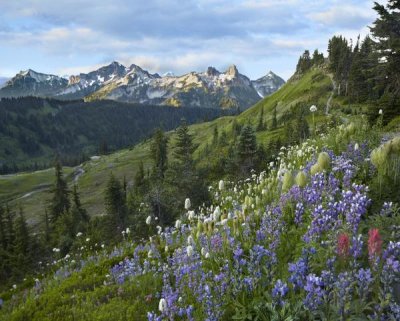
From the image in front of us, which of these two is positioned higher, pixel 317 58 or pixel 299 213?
pixel 317 58

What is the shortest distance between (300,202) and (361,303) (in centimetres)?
286

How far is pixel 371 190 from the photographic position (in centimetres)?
687

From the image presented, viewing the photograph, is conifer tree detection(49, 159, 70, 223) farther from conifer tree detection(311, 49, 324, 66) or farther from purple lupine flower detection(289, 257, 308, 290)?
conifer tree detection(311, 49, 324, 66)

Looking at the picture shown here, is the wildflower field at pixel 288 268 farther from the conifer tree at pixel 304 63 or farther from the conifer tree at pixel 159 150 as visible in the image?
the conifer tree at pixel 304 63

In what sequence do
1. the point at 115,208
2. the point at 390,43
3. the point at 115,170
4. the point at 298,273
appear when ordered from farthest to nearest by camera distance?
the point at 115,170, the point at 115,208, the point at 390,43, the point at 298,273

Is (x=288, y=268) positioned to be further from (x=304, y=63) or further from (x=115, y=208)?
(x=304, y=63)

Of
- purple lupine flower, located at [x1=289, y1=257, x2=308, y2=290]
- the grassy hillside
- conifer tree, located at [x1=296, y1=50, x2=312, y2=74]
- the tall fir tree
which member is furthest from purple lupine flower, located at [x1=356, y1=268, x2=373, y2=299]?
conifer tree, located at [x1=296, y1=50, x2=312, y2=74]

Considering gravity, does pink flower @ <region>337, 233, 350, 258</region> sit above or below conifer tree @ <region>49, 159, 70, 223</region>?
above

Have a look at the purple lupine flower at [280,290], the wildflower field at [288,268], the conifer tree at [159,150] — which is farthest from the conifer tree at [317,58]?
the purple lupine flower at [280,290]

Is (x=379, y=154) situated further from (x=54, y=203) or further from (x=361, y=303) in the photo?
(x=54, y=203)

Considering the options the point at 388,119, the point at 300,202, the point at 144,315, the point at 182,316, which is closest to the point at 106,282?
the point at 144,315

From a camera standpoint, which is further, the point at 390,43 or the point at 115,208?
the point at 115,208

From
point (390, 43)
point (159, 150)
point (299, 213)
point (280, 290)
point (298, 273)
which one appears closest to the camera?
point (280, 290)

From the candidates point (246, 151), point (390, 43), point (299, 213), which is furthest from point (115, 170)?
point (299, 213)
